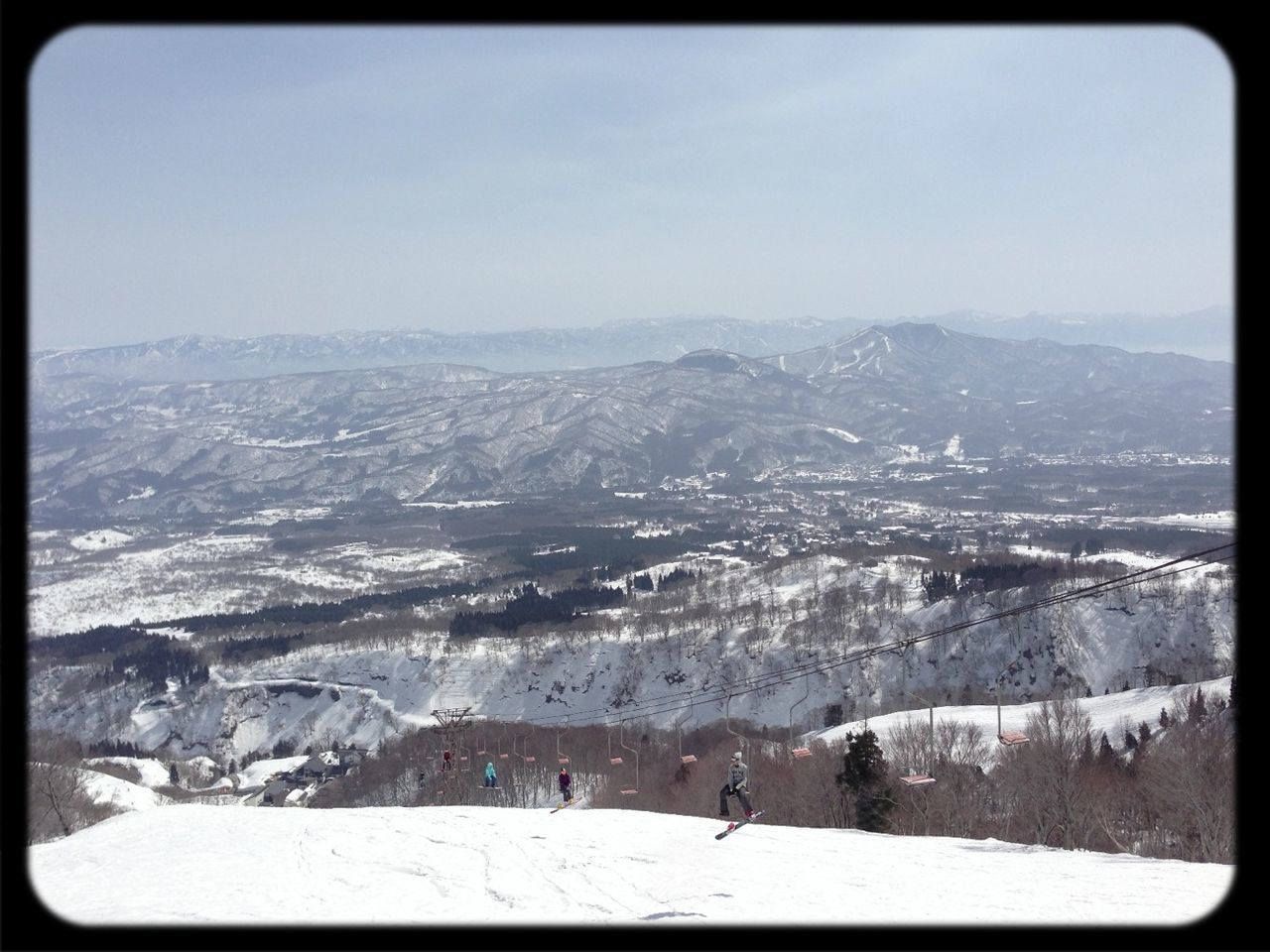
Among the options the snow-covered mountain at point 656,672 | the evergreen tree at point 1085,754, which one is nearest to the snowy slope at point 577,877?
the evergreen tree at point 1085,754

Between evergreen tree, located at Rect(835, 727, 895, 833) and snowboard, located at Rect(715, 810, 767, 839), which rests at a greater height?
snowboard, located at Rect(715, 810, 767, 839)

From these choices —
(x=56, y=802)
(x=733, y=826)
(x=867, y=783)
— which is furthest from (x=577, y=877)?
(x=56, y=802)

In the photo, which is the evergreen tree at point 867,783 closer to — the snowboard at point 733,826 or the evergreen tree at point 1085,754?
the evergreen tree at point 1085,754

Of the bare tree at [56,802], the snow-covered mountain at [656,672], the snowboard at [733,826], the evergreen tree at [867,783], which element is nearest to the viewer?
the snowboard at [733,826]

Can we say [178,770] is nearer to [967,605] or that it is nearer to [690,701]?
[690,701]

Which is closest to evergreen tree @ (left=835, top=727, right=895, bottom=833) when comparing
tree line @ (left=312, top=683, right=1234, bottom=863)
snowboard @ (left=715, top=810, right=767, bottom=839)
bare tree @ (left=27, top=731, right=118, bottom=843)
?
tree line @ (left=312, top=683, right=1234, bottom=863)

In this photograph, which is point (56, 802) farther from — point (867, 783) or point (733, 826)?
point (867, 783)

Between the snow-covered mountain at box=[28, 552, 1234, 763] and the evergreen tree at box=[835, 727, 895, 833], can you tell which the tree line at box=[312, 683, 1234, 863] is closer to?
the evergreen tree at box=[835, 727, 895, 833]
